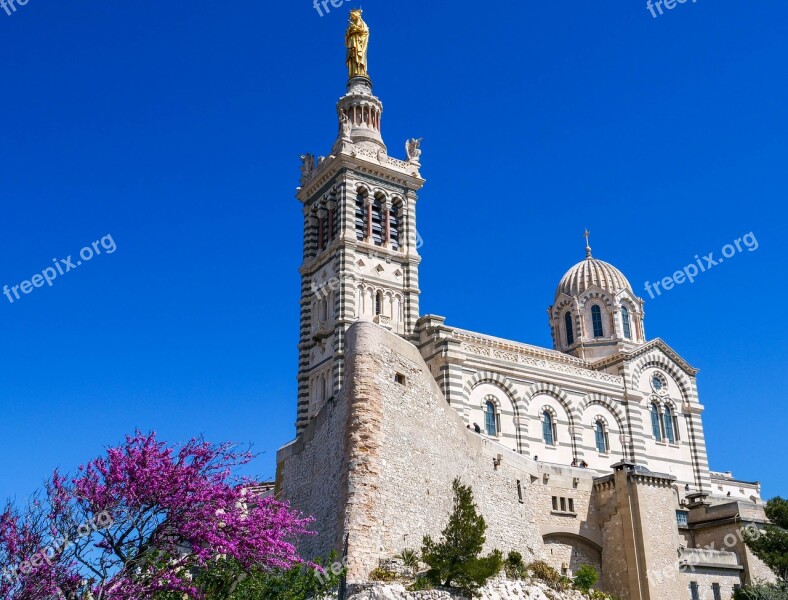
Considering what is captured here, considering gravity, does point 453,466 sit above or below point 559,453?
below

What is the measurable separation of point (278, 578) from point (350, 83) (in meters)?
37.8

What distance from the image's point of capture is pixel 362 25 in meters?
55.6

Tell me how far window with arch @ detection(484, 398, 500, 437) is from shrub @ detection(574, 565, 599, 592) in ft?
37.6

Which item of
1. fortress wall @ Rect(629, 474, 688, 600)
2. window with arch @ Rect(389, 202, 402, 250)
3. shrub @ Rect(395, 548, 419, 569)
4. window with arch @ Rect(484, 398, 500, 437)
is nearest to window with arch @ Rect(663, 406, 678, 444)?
window with arch @ Rect(484, 398, 500, 437)

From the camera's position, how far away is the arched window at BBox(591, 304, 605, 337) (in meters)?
52.3

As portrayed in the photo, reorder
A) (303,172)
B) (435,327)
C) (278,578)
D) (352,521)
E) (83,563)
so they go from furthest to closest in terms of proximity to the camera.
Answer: (303,172) < (435,327) < (352,521) < (278,578) < (83,563)

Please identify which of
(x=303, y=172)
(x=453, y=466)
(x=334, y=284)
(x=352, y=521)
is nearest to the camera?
(x=352, y=521)

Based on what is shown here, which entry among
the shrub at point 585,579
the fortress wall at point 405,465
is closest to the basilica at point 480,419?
the fortress wall at point 405,465

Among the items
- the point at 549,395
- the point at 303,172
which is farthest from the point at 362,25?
the point at 549,395

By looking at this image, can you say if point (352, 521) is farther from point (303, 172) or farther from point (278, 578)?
point (303, 172)

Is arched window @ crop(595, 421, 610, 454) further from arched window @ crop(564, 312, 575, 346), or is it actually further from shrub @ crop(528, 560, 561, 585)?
shrub @ crop(528, 560, 561, 585)

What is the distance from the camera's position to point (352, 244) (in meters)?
46.9

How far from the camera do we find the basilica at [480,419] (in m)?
26.1

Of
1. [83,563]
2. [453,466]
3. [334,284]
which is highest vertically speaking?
[334,284]
